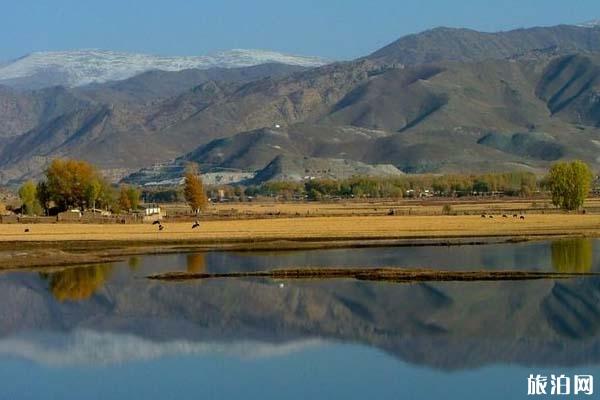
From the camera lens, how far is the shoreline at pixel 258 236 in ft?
192

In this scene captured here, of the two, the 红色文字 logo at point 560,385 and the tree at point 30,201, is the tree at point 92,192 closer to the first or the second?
the tree at point 30,201

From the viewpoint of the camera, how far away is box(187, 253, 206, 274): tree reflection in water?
4862 cm

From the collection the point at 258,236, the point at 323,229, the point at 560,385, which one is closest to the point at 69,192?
the point at 323,229

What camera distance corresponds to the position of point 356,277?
44.3 m

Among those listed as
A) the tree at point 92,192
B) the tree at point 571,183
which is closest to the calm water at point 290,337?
the tree at point 571,183

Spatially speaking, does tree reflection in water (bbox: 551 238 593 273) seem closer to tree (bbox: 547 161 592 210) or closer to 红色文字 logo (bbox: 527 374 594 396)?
红色文字 logo (bbox: 527 374 594 396)

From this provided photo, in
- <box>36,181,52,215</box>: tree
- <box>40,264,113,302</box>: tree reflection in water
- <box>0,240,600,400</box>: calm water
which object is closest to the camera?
<box>0,240,600,400</box>: calm water

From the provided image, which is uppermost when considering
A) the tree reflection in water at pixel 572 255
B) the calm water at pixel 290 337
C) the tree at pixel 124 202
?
the tree at pixel 124 202

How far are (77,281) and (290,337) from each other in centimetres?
1593

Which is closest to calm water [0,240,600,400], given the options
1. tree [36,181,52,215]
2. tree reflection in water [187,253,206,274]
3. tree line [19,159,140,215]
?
tree reflection in water [187,253,206,274]

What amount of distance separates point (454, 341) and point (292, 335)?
4.35 metres

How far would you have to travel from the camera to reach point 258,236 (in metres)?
68.5

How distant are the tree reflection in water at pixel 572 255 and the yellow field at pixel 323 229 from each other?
7.24 m

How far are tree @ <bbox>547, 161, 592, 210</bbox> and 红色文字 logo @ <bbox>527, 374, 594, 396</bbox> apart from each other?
72.0 meters
